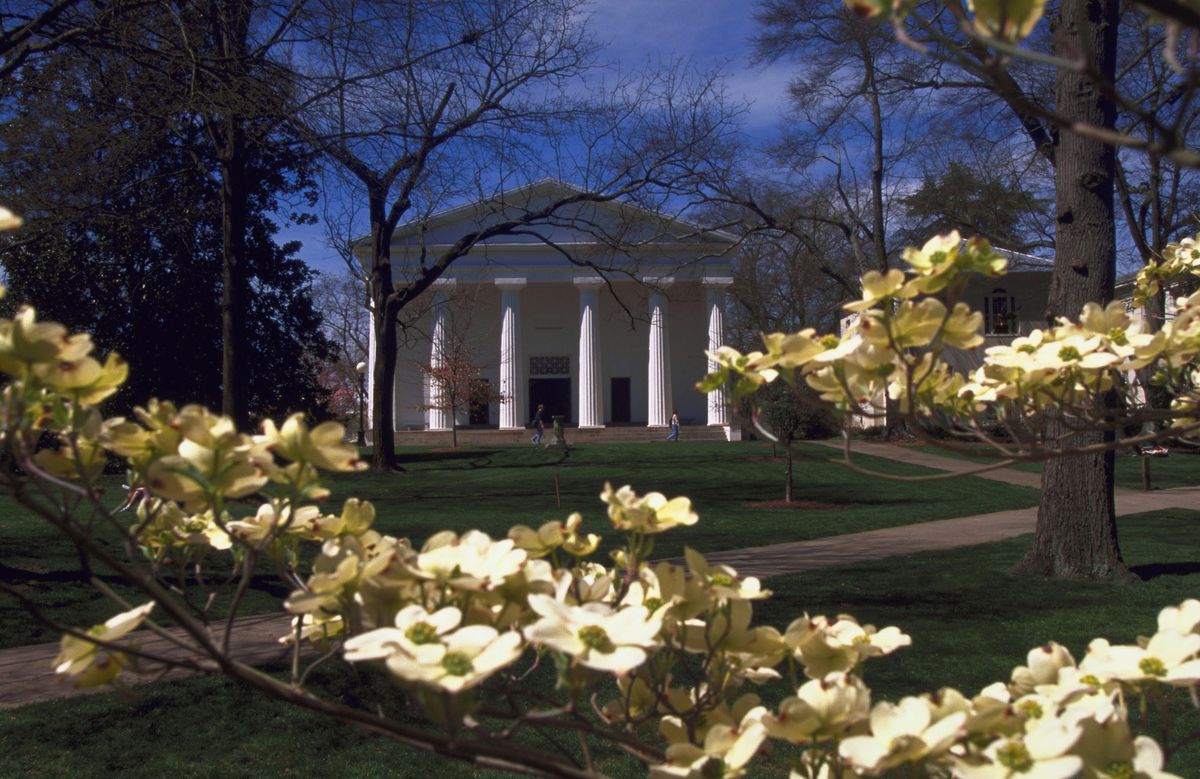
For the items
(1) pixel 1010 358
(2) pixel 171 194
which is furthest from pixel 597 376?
(1) pixel 1010 358

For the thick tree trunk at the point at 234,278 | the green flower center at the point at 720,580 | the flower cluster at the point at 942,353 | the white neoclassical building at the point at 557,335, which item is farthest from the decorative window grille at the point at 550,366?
the green flower center at the point at 720,580

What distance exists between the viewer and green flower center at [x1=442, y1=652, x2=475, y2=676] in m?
0.89

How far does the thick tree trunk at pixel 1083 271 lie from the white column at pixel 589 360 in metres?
28.5

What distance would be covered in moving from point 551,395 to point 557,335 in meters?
2.67

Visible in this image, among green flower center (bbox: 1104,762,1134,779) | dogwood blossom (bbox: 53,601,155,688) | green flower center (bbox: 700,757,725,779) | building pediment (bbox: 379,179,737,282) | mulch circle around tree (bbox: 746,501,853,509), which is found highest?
building pediment (bbox: 379,179,737,282)

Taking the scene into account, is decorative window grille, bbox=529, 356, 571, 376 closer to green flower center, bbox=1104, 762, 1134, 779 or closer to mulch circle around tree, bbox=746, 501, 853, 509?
mulch circle around tree, bbox=746, 501, 853, 509

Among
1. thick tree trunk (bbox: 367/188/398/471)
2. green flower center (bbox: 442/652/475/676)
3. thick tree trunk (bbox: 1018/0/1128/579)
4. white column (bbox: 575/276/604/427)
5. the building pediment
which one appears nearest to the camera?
green flower center (bbox: 442/652/475/676)

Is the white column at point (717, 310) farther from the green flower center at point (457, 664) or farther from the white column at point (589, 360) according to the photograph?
the green flower center at point (457, 664)

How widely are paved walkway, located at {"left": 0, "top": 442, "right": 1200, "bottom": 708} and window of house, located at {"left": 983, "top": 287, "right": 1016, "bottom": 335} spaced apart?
12.7 metres

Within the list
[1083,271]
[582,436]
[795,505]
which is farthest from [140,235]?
[582,436]

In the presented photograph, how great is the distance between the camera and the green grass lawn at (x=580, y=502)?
7824 mm

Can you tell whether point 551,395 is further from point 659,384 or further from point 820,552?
point 820,552

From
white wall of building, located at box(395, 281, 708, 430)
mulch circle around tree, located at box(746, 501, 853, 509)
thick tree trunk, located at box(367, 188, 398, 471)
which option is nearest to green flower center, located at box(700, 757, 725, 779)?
mulch circle around tree, located at box(746, 501, 853, 509)

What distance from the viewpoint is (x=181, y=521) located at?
5.17 feet
